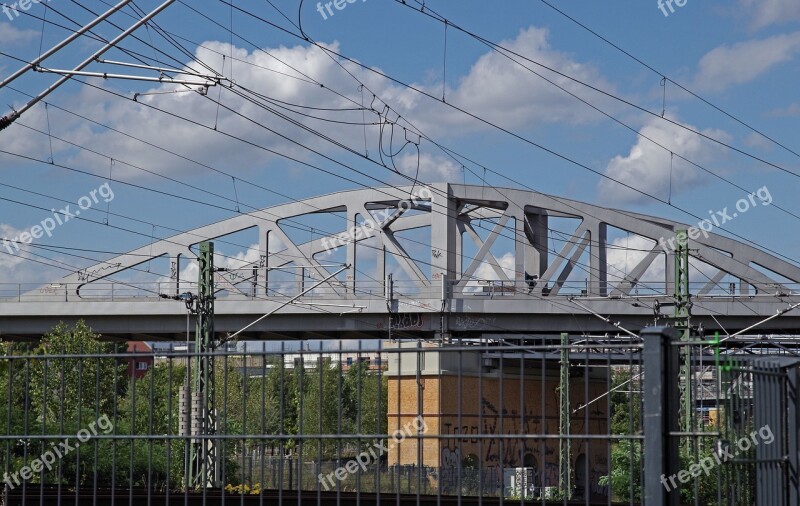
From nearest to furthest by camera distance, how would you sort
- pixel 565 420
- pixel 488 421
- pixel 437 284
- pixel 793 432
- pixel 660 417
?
1. pixel 660 417
2. pixel 793 432
3. pixel 565 420
4. pixel 488 421
5. pixel 437 284

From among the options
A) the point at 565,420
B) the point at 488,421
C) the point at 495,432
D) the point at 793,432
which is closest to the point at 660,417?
the point at 793,432

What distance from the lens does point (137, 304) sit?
6825 cm

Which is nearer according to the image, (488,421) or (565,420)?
(565,420)

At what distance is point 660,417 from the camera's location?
24.8ft

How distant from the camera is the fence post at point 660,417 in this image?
7.48 meters

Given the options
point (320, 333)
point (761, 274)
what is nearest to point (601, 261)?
point (761, 274)

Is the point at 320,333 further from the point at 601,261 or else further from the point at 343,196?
the point at 601,261

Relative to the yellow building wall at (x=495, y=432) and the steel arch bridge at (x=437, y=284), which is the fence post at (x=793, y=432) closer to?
the yellow building wall at (x=495, y=432)

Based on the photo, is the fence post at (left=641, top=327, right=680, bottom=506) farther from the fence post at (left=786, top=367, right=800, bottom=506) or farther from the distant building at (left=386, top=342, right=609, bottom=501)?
the fence post at (left=786, top=367, right=800, bottom=506)

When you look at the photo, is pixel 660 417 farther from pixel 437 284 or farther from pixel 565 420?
pixel 437 284

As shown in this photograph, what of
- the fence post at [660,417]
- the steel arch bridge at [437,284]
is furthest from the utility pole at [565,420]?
the steel arch bridge at [437,284]

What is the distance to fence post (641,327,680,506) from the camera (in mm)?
7484

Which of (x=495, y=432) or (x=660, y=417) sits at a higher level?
(x=660, y=417)

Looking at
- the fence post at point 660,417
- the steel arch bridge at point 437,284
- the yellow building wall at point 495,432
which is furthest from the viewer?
the steel arch bridge at point 437,284
